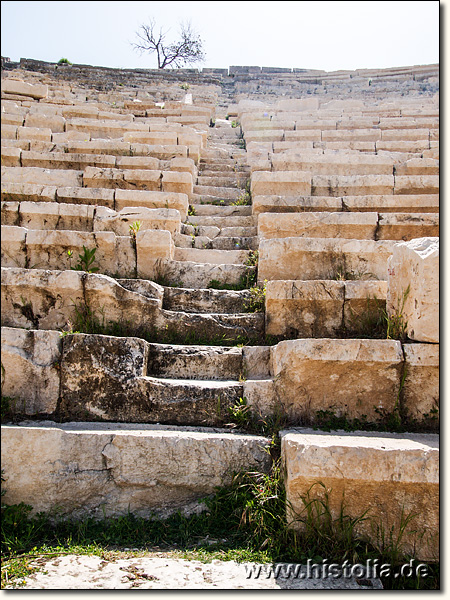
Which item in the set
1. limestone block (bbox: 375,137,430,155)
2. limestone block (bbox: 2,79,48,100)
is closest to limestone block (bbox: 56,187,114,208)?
limestone block (bbox: 375,137,430,155)

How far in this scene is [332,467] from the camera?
110 inches

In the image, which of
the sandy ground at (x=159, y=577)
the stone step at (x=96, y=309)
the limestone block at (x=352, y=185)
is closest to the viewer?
the sandy ground at (x=159, y=577)

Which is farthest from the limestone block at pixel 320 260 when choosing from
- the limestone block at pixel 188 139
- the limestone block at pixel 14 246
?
the limestone block at pixel 188 139

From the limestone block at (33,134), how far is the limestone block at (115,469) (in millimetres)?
6453

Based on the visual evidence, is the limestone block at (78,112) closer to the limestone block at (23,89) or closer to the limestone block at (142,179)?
the limestone block at (23,89)

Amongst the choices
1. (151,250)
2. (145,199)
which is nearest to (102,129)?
(145,199)

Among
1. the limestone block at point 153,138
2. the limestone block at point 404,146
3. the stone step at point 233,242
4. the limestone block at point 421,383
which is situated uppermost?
the limestone block at point 153,138

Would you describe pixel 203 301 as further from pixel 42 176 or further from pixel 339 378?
pixel 42 176

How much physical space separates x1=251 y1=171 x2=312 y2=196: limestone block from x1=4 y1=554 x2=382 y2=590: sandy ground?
4957mm

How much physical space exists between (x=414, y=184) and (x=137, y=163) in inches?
159

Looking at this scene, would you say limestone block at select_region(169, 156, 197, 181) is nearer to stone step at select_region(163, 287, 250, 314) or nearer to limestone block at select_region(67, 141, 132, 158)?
limestone block at select_region(67, 141, 132, 158)

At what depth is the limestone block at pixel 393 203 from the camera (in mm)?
5930

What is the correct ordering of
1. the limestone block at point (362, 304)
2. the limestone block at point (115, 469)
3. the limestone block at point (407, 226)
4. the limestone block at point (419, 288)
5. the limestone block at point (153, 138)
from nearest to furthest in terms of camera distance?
the limestone block at point (115, 469), the limestone block at point (419, 288), the limestone block at point (362, 304), the limestone block at point (407, 226), the limestone block at point (153, 138)

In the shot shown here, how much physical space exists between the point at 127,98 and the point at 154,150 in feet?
22.8
